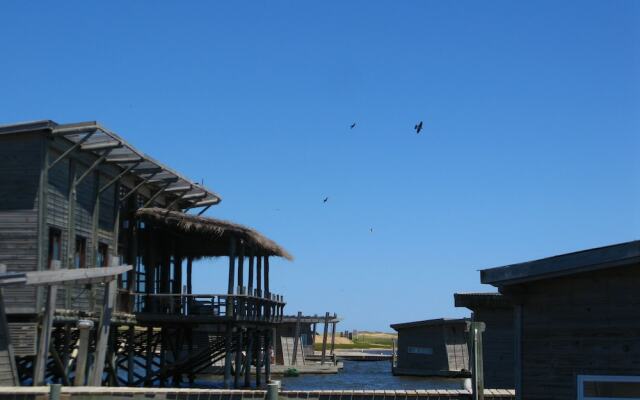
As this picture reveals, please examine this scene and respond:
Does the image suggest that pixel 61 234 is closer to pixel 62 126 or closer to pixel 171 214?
pixel 62 126

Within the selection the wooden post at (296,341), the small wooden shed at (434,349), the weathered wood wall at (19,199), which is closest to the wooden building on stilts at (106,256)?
the weathered wood wall at (19,199)

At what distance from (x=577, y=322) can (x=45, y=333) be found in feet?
39.1

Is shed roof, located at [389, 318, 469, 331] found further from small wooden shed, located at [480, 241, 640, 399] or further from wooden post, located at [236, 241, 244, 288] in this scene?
small wooden shed, located at [480, 241, 640, 399]

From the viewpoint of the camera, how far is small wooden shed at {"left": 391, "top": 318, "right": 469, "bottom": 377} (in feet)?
155

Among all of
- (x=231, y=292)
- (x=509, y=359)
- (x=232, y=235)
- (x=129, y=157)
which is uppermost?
(x=129, y=157)

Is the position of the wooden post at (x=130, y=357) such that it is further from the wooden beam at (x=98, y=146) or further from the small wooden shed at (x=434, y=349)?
the small wooden shed at (x=434, y=349)

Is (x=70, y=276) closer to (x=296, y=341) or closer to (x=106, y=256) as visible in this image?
(x=106, y=256)

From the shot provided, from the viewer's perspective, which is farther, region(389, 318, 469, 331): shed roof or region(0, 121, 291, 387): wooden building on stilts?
region(389, 318, 469, 331): shed roof

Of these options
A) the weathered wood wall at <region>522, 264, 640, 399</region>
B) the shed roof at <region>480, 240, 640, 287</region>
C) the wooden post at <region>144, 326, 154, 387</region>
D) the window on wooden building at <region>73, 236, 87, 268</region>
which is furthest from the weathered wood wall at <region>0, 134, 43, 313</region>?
the weathered wood wall at <region>522, 264, 640, 399</region>

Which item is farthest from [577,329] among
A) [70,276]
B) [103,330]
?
[103,330]

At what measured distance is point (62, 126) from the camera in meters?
23.2

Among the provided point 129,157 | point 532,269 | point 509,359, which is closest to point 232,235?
point 129,157

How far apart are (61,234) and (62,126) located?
2.95 metres

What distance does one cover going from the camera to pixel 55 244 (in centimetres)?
2398
